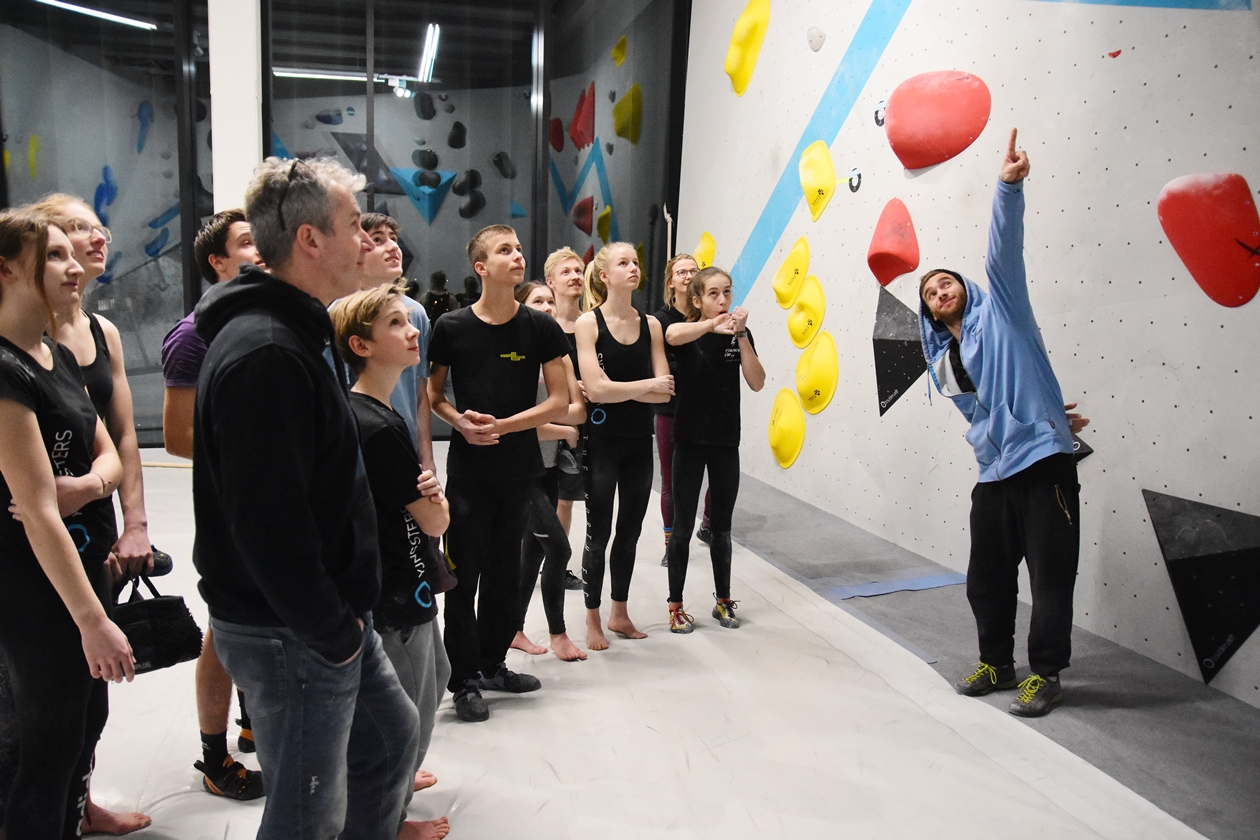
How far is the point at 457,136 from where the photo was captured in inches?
275

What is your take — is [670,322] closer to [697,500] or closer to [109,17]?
[697,500]

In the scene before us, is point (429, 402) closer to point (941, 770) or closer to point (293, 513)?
point (293, 513)

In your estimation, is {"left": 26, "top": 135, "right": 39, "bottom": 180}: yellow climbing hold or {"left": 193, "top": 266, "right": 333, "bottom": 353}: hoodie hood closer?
{"left": 193, "top": 266, "right": 333, "bottom": 353}: hoodie hood

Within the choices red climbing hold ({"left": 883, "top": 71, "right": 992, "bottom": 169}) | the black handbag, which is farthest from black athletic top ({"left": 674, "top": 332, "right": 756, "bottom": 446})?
the black handbag

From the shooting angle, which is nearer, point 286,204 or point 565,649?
point 286,204

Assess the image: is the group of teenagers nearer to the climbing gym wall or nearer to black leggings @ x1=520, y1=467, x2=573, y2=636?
black leggings @ x1=520, y1=467, x2=573, y2=636

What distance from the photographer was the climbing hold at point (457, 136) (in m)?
6.96

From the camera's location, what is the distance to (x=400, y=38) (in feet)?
22.3

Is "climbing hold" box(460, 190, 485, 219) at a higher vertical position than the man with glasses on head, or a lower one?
higher

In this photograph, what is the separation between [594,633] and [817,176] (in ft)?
9.96

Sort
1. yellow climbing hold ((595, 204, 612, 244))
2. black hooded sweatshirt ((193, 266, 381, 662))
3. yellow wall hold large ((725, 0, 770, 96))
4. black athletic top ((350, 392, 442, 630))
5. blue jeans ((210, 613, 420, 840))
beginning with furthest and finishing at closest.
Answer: yellow climbing hold ((595, 204, 612, 244)), yellow wall hold large ((725, 0, 770, 96)), black athletic top ((350, 392, 442, 630)), blue jeans ((210, 613, 420, 840)), black hooded sweatshirt ((193, 266, 381, 662))

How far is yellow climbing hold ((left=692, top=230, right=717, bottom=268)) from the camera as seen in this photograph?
6349 mm

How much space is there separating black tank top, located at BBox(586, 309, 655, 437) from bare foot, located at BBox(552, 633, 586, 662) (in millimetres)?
720

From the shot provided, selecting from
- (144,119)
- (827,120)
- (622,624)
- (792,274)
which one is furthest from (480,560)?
(144,119)
